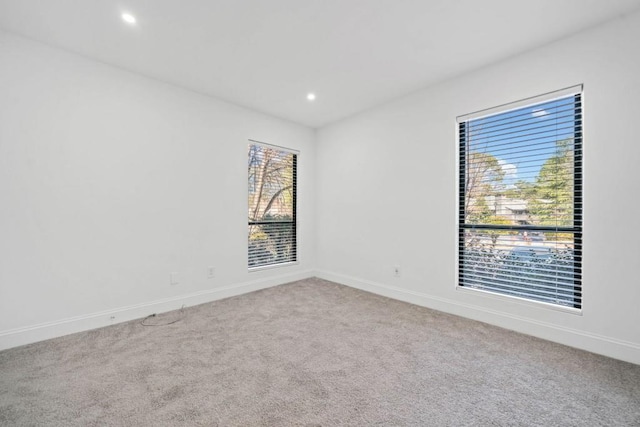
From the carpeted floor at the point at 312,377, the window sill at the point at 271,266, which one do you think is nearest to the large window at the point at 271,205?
the window sill at the point at 271,266

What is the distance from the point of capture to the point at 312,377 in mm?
1836

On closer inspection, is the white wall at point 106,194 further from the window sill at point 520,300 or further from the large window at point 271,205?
the window sill at point 520,300

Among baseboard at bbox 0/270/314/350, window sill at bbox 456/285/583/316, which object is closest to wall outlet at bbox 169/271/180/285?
baseboard at bbox 0/270/314/350

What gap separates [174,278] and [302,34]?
2803 mm

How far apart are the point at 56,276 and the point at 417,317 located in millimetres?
3416

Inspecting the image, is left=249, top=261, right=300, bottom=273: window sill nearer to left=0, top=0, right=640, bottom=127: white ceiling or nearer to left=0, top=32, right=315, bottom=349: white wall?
left=0, top=32, right=315, bottom=349: white wall

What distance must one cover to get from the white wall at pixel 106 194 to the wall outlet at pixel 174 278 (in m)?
0.04

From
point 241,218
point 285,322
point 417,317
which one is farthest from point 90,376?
point 417,317

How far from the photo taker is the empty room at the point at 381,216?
174 centimetres

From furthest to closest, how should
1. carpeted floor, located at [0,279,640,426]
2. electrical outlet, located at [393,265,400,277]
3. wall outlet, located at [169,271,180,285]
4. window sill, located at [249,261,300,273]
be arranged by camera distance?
window sill, located at [249,261,300,273], electrical outlet, located at [393,265,400,277], wall outlet, located at [169,271,180,285], carpeted floor, located at [0,279,640,426]

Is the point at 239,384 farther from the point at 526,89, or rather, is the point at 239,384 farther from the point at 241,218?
the point at 526,89

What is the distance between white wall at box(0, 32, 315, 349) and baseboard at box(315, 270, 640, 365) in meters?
2.11

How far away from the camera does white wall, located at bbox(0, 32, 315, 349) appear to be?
2270mm

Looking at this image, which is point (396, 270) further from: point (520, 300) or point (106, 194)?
point (106, 194)
